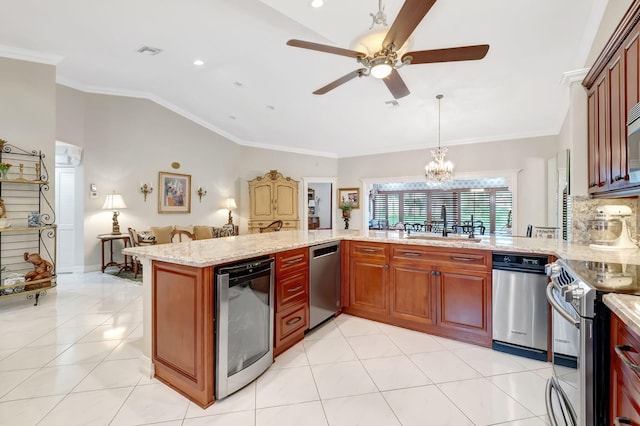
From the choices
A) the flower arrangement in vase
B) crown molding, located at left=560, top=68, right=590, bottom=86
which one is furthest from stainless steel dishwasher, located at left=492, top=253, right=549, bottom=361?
the flower arrangement in vase

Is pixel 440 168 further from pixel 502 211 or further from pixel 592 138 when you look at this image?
pixel 502 211

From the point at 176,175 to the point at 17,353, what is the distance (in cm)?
466

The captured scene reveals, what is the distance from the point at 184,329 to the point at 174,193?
17.6 ft

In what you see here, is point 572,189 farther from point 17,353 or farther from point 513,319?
point 17,353

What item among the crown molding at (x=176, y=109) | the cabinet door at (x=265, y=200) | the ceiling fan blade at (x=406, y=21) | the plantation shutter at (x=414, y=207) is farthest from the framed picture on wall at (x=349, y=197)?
the ceiling fan blade at (x=406, y=21)

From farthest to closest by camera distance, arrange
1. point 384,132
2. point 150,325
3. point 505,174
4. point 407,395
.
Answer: point 384,132 → point 505,174 → point 150,325 → point 407,395

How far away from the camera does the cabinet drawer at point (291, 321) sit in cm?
229

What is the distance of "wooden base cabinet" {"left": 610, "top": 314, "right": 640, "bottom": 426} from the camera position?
863mm

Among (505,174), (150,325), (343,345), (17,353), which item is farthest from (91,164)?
(505,174)

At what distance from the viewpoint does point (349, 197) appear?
795cm

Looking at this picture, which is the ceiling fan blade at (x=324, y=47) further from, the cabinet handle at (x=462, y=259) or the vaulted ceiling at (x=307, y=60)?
the cabinet handle at (x=462, y=259)

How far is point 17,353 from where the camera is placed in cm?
234

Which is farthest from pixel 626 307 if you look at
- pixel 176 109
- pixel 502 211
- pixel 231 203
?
pixel 502 211

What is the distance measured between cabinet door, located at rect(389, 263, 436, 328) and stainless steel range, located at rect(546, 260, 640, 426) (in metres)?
1.17
